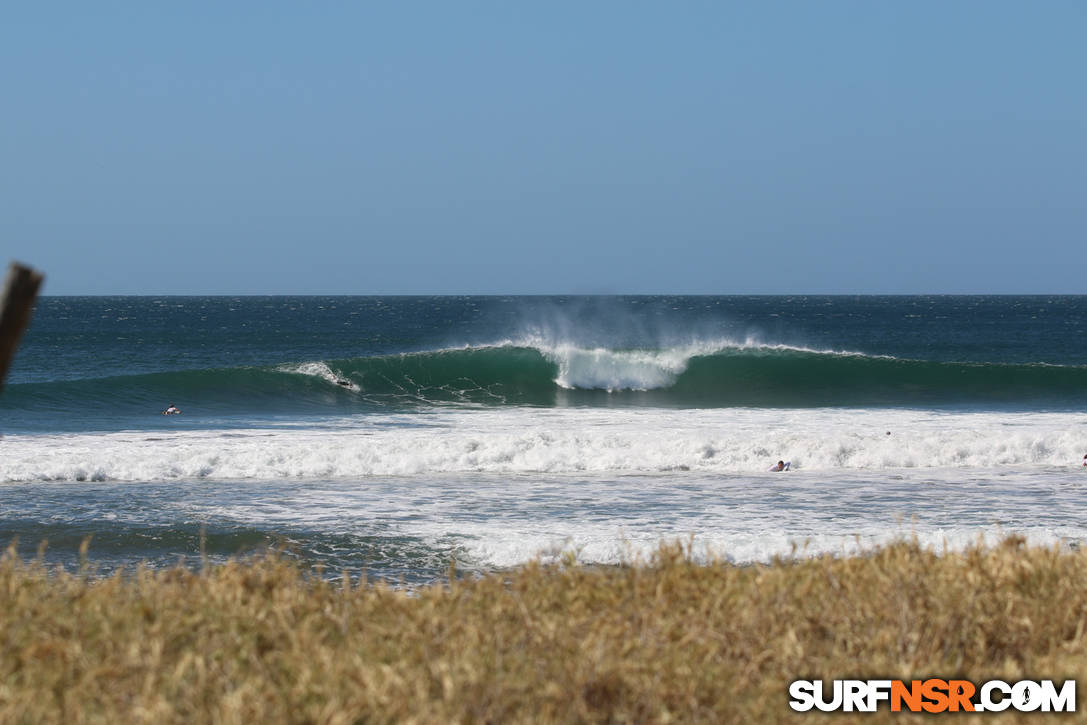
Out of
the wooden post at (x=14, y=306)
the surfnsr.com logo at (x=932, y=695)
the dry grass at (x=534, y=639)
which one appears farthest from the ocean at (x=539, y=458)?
the wooden post at (x=14, y=306)

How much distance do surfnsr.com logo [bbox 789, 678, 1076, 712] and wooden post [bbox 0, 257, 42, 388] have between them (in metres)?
2.66

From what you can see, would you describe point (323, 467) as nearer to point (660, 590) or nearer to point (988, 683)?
point (660, 590)

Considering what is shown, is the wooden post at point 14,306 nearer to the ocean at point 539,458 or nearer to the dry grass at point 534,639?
the dry grass at point 534,639

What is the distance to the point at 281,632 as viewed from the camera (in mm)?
3889

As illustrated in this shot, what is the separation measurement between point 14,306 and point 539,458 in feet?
41.6

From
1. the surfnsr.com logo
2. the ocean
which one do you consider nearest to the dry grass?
the surfnsr.com logo

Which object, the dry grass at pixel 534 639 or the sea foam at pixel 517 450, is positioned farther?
the sea foam at pixel 517 450

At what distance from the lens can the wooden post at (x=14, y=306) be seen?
2.90 metres

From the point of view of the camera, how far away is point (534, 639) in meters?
3.85

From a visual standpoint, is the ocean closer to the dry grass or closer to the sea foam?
the sea foam

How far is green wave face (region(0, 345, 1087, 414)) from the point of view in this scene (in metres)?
25.4

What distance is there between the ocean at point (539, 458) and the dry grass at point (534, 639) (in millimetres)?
467

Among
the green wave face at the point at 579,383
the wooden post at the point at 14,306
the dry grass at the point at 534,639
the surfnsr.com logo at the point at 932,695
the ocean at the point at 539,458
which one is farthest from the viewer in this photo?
the green wave face at the point at 579,383

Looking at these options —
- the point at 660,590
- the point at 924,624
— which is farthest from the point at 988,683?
the point at 660,590
